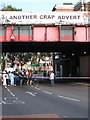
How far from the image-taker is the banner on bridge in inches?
1201

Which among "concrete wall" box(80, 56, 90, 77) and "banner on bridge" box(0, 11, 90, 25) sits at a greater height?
"banner on bridge" box(0, 11, 90, 25)

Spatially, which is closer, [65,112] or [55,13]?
[65,112]

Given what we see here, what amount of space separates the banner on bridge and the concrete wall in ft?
78.1

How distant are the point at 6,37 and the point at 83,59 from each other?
28.0 metres

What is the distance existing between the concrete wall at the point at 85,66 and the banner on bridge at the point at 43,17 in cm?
2382

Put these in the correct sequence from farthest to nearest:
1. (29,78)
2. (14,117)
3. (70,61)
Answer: (70,61)
(29,78)
(14,117)

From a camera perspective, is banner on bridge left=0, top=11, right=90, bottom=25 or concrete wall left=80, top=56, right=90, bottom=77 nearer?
banner on bridge left=0, top=11, right=90, bottom=25

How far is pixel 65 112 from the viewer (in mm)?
12312

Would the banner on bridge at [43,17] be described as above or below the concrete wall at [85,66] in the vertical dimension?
above

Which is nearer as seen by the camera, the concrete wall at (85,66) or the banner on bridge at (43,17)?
the banner on bridge at (43,17)

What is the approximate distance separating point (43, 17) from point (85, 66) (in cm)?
2645

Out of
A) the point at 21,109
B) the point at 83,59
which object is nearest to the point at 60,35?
the point at 21,109

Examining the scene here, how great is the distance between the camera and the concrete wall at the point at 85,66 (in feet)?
178

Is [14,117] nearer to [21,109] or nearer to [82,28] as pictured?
[21,109]
